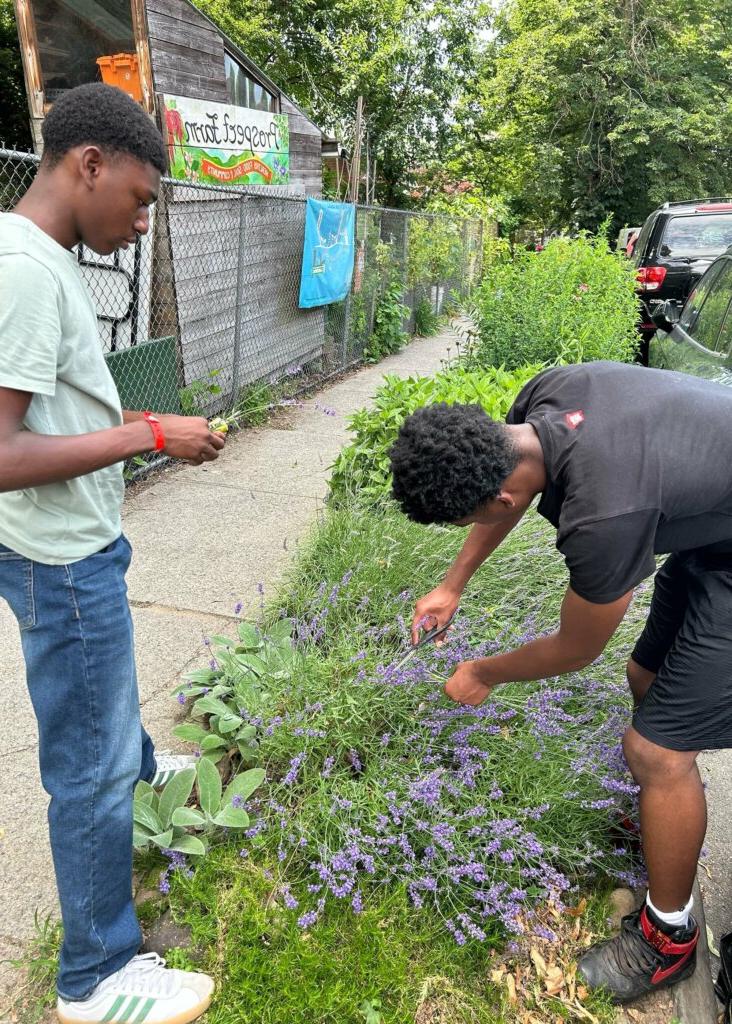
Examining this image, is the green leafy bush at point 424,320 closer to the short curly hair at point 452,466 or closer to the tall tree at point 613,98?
the tall tree at point 613,98

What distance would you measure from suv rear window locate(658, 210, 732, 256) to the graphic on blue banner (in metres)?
4.75

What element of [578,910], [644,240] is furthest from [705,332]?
[644,240]

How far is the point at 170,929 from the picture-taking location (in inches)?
79.1

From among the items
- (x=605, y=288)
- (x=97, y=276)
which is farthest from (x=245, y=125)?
(x=605, y=288)

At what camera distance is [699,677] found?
1.90 m

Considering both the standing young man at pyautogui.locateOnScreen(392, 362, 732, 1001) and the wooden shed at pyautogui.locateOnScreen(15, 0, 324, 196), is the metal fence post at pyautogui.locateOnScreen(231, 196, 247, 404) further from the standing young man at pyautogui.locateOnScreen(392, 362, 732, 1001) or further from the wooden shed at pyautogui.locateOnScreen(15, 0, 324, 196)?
the standing young man at pyautogui.locateOnScreen(392, 362, 732, 1001)

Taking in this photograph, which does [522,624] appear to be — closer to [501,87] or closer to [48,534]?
[48,534]

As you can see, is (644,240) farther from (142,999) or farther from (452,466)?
(142,999)

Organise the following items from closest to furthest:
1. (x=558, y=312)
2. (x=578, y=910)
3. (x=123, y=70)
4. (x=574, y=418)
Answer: (x=574, y=418) → (x=578, y=910) → (x=558, y=312) → (x=123, y=70)

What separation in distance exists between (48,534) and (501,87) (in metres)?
23.3

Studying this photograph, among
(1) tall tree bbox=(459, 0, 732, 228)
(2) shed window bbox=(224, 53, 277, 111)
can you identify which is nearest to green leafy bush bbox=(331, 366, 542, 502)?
(2) shed window bbox=(224, 53, 277, 111)

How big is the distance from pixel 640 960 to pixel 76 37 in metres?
7.26

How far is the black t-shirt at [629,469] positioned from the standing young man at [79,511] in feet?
2.74

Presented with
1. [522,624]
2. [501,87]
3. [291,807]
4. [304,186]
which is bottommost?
[291,807]
